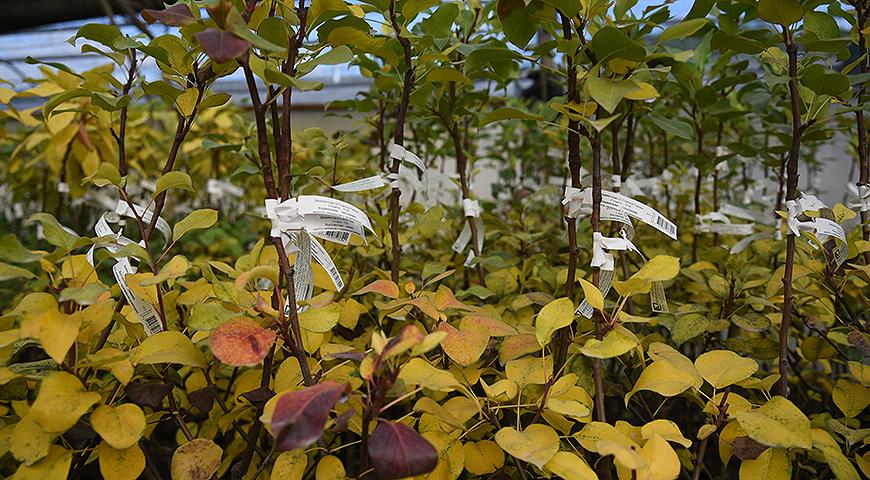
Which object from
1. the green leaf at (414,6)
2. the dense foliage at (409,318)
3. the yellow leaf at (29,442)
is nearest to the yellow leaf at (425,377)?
the dense foliage at (409,318)

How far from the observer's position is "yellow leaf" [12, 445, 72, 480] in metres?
0.53

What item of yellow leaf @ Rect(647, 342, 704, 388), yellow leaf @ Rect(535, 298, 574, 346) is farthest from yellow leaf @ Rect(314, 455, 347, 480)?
yellow leaf @ Rect(647, 342, 704, 388)

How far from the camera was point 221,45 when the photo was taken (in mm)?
438

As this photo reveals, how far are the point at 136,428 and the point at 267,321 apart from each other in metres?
0.14

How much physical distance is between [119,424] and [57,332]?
0.09 meters

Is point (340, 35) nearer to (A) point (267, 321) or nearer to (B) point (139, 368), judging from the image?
(A) point (267, 321)

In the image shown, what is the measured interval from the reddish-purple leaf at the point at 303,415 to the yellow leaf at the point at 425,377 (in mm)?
70

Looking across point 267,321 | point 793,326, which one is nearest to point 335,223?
point 267,321

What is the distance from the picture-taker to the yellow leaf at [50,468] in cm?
53

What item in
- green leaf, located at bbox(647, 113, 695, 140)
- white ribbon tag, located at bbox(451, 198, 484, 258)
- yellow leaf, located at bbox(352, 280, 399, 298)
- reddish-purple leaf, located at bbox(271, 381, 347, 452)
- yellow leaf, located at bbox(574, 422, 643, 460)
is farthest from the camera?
white ribbon tag, located at bbox(451, 198, 484, 258)

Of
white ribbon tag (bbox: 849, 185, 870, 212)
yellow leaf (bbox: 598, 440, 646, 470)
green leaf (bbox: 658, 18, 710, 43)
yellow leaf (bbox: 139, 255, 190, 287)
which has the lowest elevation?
yellow leaf (bbox: 598, 440, 646, 470)

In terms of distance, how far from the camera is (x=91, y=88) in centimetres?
72

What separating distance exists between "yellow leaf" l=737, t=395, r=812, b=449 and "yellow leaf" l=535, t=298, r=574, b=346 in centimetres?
17

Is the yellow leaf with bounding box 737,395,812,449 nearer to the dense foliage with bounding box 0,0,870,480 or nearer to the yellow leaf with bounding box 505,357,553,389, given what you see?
the dense foliage with bounding box 0,0,870,480
